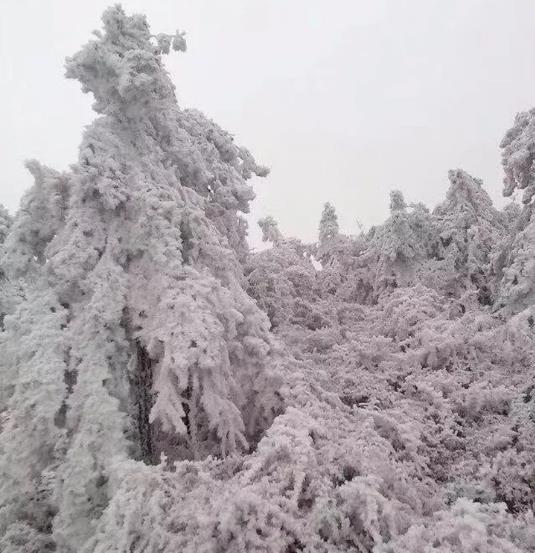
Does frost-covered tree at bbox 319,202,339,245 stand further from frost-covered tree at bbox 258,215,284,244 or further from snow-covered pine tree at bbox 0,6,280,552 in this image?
snow-covered pine tree at bbox 0,6,280,552

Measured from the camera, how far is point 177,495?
4.53 metres

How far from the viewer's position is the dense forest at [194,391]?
4309mm

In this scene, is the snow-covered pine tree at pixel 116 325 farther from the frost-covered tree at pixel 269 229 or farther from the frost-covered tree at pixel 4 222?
the frost-covered tree at pixel 4 222

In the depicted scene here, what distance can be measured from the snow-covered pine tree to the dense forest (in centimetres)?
3

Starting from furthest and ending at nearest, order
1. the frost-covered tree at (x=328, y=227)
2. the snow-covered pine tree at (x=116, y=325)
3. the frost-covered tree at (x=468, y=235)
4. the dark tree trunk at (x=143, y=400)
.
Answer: the frost-covered tree at (x=328, y=227) → the frost-covered tree at (x=468, y=235) → the dark tree trunk at (x=143, y=400) → the snow-covered pine tree at (x=116, y=325)

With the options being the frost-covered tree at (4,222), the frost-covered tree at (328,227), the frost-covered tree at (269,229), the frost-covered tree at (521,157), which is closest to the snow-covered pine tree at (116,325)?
the frost-covered tree at (521,157)

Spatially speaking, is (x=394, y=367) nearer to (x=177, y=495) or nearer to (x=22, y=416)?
(x=177, y=495)

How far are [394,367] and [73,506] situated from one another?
552cm

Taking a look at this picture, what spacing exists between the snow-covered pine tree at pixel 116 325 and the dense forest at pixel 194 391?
28mm

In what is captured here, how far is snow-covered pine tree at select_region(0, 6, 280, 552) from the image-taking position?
5.49 meters

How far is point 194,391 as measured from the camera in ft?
19.0

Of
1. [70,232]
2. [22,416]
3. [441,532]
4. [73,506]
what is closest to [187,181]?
[70,232]

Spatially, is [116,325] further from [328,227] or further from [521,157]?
[328,227]

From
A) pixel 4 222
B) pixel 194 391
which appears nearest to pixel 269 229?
pixel 4 222
